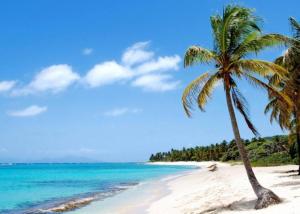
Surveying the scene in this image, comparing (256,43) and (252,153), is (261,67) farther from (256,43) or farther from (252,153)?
(252,153)

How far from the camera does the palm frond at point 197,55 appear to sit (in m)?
14.8

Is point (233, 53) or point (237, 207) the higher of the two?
point (233, 53)

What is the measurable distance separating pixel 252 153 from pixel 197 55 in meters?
57.4

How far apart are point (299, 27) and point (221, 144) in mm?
90319

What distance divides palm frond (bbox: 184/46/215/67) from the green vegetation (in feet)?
74.2

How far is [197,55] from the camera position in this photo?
15.0 metres

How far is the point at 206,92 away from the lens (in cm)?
1512

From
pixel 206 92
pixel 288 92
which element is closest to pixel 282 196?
pixel 206 92

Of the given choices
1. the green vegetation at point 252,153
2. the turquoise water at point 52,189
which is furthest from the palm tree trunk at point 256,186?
the green vegetation at point 252,153

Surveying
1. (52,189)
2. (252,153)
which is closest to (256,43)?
(52,189)

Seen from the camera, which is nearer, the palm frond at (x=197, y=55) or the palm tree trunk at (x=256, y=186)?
the palm tree trunk at (x=256, y=186)

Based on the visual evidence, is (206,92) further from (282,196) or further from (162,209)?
(162,209)

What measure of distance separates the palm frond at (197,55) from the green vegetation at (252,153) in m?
22.6

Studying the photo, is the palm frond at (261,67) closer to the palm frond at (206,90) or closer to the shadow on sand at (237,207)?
the palm frond at (206,90)
